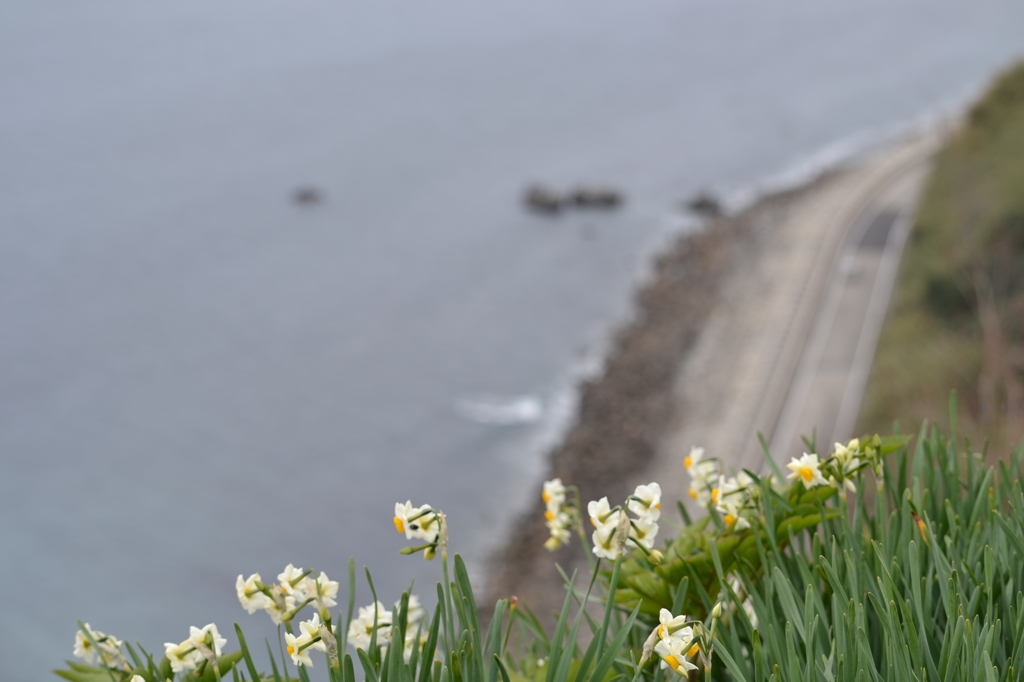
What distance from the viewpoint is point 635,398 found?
33.8 metres

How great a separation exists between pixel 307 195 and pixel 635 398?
77.6 feet

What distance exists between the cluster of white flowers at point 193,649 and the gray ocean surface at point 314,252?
56.2 feet

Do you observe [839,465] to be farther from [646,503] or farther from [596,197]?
[596,197]

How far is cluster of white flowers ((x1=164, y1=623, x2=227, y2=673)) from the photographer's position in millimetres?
2643

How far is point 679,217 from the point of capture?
163ft

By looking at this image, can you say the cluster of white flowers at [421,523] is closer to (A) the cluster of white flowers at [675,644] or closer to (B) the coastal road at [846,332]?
(A) the cluster of white flowers at [675,644]

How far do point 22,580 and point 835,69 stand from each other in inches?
2871

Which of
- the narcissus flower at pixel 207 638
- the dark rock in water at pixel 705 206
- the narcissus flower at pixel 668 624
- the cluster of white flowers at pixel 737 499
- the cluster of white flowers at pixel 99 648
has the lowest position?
the narcissus flower at pixel 668 624

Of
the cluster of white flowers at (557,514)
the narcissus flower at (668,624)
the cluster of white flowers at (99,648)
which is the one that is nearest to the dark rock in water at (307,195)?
the cluster of white flowers at (557,514)

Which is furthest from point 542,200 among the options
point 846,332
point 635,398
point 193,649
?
point 193,649

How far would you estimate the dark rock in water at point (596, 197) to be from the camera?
49812 mm

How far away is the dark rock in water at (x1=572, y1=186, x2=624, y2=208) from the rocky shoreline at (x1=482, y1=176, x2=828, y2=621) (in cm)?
586

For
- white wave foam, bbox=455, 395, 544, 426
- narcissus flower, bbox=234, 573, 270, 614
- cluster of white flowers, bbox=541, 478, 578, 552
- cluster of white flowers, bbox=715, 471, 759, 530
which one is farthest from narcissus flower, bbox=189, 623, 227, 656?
white wave foam, bbox=455, 395, 544, 426

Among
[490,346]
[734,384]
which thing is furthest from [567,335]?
[734,384]
